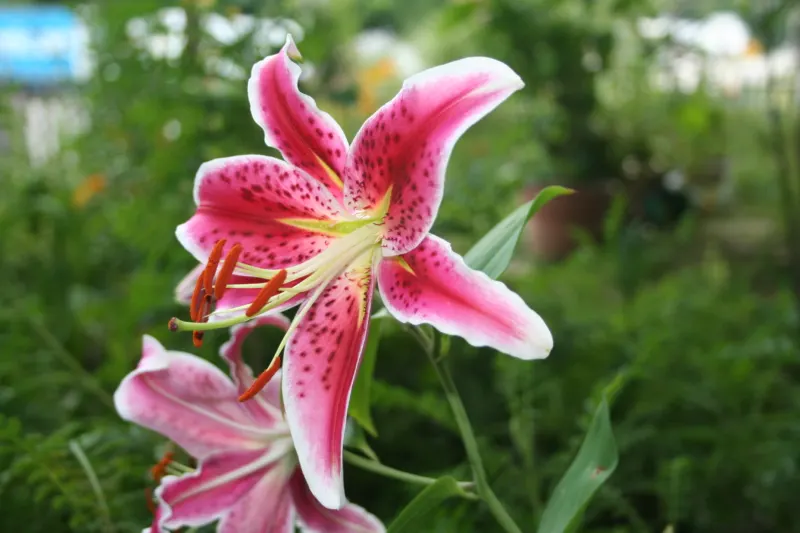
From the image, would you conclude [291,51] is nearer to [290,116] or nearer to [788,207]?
[290,116]

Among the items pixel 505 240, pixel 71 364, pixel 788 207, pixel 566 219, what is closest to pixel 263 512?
pixel 505 240

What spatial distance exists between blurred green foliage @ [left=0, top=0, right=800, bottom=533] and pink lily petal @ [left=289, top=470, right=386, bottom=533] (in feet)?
A: 0.23

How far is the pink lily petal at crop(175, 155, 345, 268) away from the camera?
10.5 inches

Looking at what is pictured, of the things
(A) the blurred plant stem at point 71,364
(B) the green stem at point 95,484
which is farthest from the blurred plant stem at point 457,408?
(A) the blurred plant stem at point 71,364

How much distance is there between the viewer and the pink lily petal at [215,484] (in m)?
0.29

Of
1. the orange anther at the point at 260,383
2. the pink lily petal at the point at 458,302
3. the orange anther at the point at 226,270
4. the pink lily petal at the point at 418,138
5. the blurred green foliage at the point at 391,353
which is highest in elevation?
the pink lily petal at the point at 418,138

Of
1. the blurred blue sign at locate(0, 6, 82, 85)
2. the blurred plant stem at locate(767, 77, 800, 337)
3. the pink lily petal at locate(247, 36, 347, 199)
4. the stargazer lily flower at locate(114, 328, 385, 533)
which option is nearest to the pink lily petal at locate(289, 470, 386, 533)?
the stargazer lily flower at locate(114, 328, 385, 533)

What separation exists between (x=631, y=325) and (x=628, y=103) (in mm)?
854

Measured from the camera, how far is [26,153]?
3.22ft

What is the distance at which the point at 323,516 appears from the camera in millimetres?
287

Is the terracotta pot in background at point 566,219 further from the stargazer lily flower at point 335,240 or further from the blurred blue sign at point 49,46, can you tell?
the stargazer lily flower at point 335,240

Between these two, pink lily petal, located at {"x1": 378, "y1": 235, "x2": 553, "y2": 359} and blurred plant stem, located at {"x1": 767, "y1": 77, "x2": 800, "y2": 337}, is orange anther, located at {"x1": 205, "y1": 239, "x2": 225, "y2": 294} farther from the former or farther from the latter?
blurred plant stem, located at {"x1": 767, "y1": 77, "x2": 800, "y2": 337}

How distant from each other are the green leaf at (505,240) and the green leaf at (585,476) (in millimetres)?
60

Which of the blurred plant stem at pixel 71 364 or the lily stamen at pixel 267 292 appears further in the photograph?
the blurred plant stem at pixel 71 364
